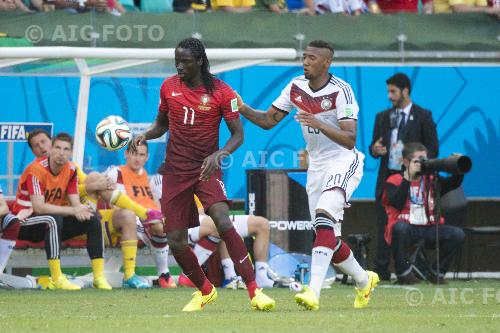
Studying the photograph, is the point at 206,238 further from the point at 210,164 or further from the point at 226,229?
the point at 210,164

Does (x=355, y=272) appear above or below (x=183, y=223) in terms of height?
below

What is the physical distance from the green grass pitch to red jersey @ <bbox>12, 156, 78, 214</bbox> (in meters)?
1.15

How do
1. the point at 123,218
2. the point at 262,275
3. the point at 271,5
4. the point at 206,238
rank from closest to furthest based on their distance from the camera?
1. the point at 262,275
2. the point at 206,238
3. the point at 123,218
4. the point at 271,5

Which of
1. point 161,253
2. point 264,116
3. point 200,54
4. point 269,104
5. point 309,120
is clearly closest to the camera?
point 309,120

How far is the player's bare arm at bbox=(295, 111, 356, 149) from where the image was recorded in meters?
10.2

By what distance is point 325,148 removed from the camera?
1079cm

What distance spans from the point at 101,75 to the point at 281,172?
2461mm

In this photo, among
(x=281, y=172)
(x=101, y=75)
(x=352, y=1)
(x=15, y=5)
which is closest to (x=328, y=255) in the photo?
(x=281, y=172)

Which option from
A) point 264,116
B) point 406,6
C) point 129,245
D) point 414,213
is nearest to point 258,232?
point 129,245

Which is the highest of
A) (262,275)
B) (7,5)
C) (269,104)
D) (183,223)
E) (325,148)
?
(7,5)

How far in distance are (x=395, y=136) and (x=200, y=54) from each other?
19.2 ft

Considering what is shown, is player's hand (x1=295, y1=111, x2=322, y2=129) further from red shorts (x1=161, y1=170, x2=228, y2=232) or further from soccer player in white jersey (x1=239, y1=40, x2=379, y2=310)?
red shorts (x1=161, y1=170, x2=228, y2=232)

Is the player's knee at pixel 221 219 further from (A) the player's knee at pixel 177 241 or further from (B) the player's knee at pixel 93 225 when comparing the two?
(B) the player's knee at pixel 93 225

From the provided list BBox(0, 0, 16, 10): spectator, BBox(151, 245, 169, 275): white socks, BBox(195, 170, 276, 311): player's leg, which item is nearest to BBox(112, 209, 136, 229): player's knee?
BBox(151, 245, 169, 275): white socks
